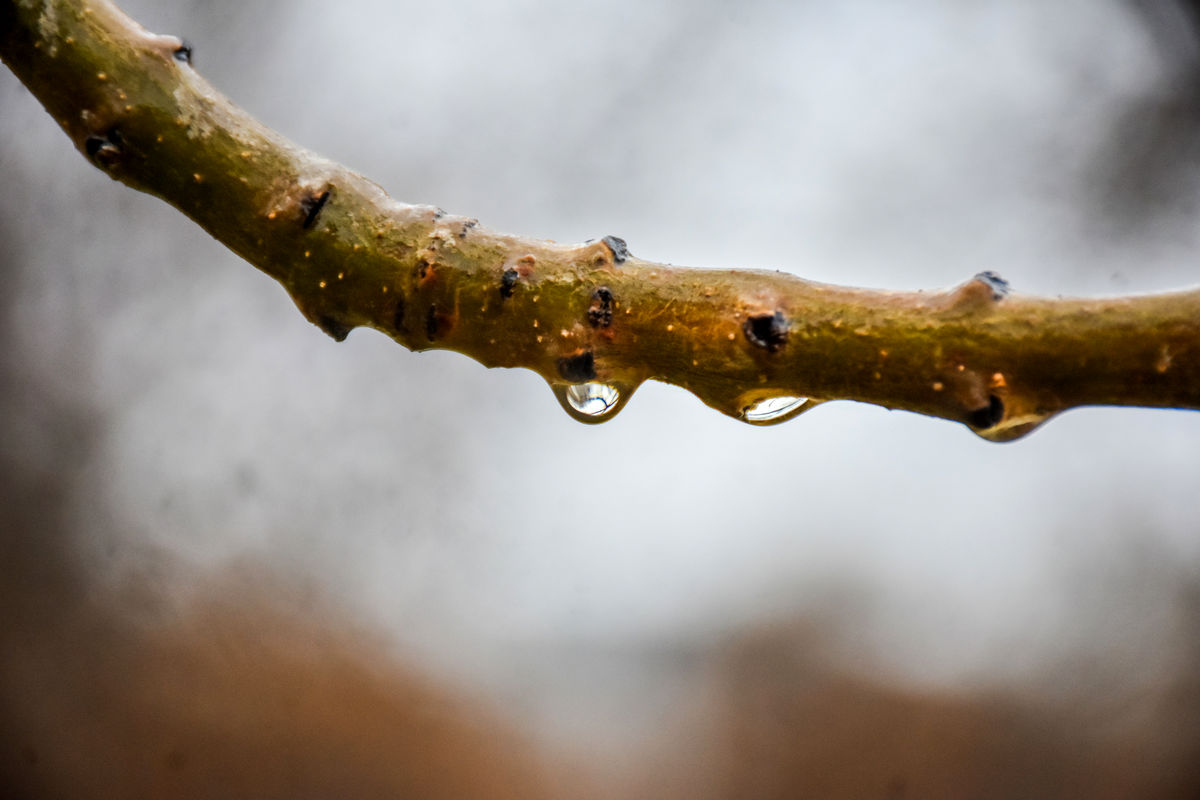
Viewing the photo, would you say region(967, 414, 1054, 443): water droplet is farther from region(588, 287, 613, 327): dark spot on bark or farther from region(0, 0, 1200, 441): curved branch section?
region(588, 287, 613, 327): dark spot on bark

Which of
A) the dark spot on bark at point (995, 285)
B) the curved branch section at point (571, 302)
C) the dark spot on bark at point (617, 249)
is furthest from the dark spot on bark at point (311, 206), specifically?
the dark spot on bark at point (995, 285)

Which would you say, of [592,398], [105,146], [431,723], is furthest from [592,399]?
[431,723]

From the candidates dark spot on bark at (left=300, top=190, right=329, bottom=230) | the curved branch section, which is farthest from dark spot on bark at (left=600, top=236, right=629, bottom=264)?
dark spot on bark at (left=300, top=190, right=329, bottom=230)

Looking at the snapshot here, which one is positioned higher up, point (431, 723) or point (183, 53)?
point (183, 53)

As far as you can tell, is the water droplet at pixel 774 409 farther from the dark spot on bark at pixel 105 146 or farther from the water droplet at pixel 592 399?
the dark spot on bark at pixel 105 146

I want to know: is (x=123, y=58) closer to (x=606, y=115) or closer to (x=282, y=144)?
(x=282, y=144)

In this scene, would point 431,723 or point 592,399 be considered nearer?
point 592,399

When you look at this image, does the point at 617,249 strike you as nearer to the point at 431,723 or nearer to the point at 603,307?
the point at 603,307
